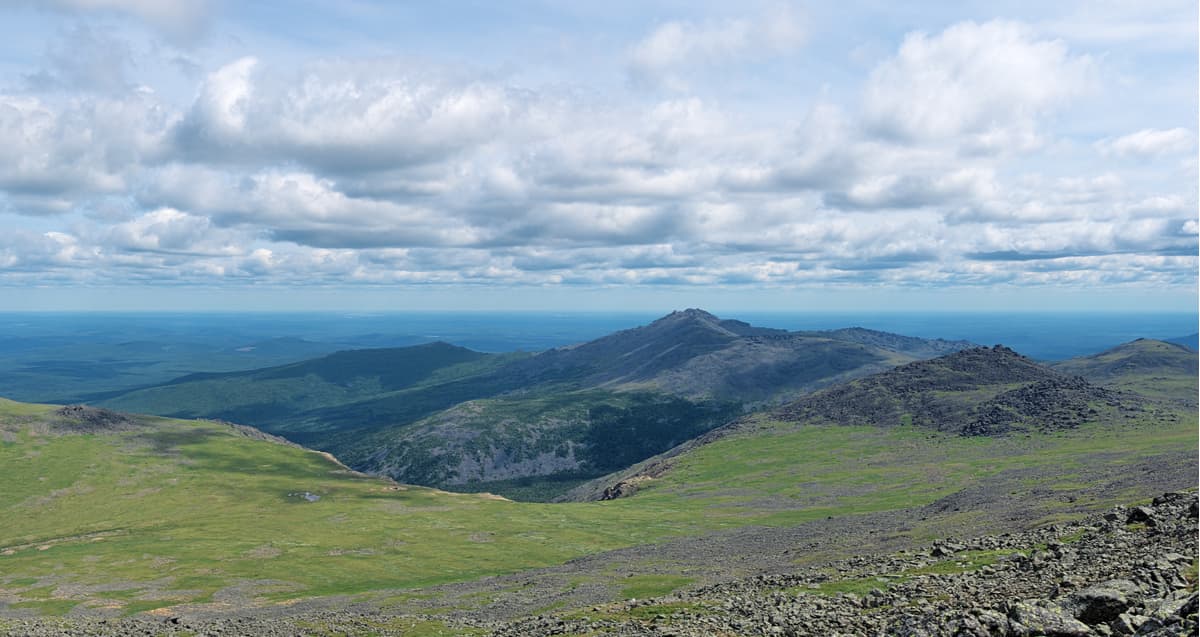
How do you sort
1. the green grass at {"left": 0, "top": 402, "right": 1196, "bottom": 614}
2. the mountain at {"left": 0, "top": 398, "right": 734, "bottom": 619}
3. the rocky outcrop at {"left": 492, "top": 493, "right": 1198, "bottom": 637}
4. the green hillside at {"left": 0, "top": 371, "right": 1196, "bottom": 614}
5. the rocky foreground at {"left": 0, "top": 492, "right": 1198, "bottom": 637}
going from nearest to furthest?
the rocky outcrop at {"left": 492, "top": 493, "right": 1198, "bottom": 637}
the rocky foreground at {"left": 0, "top": 492, "right": 1198, "bottom": 637}
the green hillside at {"left": 0, "top": 371, "right": 1196, "bottom": 614}
the mountain at {"left": 0, "top": 398, "right": 734, "bottom": 619}
the green grass at {"left": 0, "top": 402, "right": 1196, "bottom": 614}

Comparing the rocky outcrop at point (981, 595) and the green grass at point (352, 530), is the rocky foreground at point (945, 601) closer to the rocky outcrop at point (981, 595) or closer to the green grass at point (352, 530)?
the rocky outcrop at point (981, 595)

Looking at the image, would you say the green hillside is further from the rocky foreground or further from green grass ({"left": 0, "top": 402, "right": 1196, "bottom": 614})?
the rocky foreground

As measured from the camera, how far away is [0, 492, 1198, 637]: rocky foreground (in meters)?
33.5

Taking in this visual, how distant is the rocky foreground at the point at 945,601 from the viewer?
110ft

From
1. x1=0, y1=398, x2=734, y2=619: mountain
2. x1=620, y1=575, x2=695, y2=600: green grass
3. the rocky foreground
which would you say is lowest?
x1=0, y1=398, x2=734, y2=619: mountain

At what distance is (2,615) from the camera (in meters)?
92.8

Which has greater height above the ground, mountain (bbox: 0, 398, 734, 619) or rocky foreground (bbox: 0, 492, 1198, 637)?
rocky foreground (bbox: 0, 492, 1198, 637)

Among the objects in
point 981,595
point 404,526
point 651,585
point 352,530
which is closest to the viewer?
point 981,595

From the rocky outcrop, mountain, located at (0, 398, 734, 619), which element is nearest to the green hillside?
mountain, located at (0, 398, 734, 619)

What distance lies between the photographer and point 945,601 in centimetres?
4647

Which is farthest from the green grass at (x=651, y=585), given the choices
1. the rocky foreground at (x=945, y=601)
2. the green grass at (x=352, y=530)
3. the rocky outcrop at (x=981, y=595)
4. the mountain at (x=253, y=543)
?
the mountain at (x=253, y=543)

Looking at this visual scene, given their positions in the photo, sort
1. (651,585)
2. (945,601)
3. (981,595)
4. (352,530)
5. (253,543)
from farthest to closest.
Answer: (352,530) → (253,543) → (651,585) → (945,601) → (981,595)

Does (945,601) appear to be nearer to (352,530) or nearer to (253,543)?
(253,543)

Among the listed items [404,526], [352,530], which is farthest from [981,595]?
[352,530]
